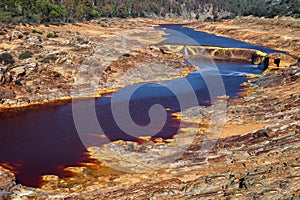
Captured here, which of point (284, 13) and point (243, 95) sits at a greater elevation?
point (284, 13)

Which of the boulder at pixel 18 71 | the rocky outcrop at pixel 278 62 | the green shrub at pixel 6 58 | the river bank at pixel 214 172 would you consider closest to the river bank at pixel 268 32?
the rocky outcrop at pixel 278 62

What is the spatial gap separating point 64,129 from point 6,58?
79.6 ft

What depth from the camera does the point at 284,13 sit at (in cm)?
13275

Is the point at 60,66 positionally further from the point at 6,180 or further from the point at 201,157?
the point at 201,157

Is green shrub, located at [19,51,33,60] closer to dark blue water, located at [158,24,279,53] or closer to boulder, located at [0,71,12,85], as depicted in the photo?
boulder, located at [0,71,12,85]

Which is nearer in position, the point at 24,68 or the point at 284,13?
the point at 24,68

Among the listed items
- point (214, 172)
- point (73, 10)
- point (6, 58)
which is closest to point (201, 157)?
point (214, 172)

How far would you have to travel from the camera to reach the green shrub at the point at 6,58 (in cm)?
5404

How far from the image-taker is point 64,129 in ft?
119

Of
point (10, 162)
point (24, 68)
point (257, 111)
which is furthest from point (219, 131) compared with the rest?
point (24, 68)

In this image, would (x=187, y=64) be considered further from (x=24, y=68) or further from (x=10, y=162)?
(x=10, y=162)

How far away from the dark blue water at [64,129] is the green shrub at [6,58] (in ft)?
46.5

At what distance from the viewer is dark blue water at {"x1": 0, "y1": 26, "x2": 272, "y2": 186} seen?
28703mm

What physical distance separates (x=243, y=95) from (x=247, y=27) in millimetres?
82703
